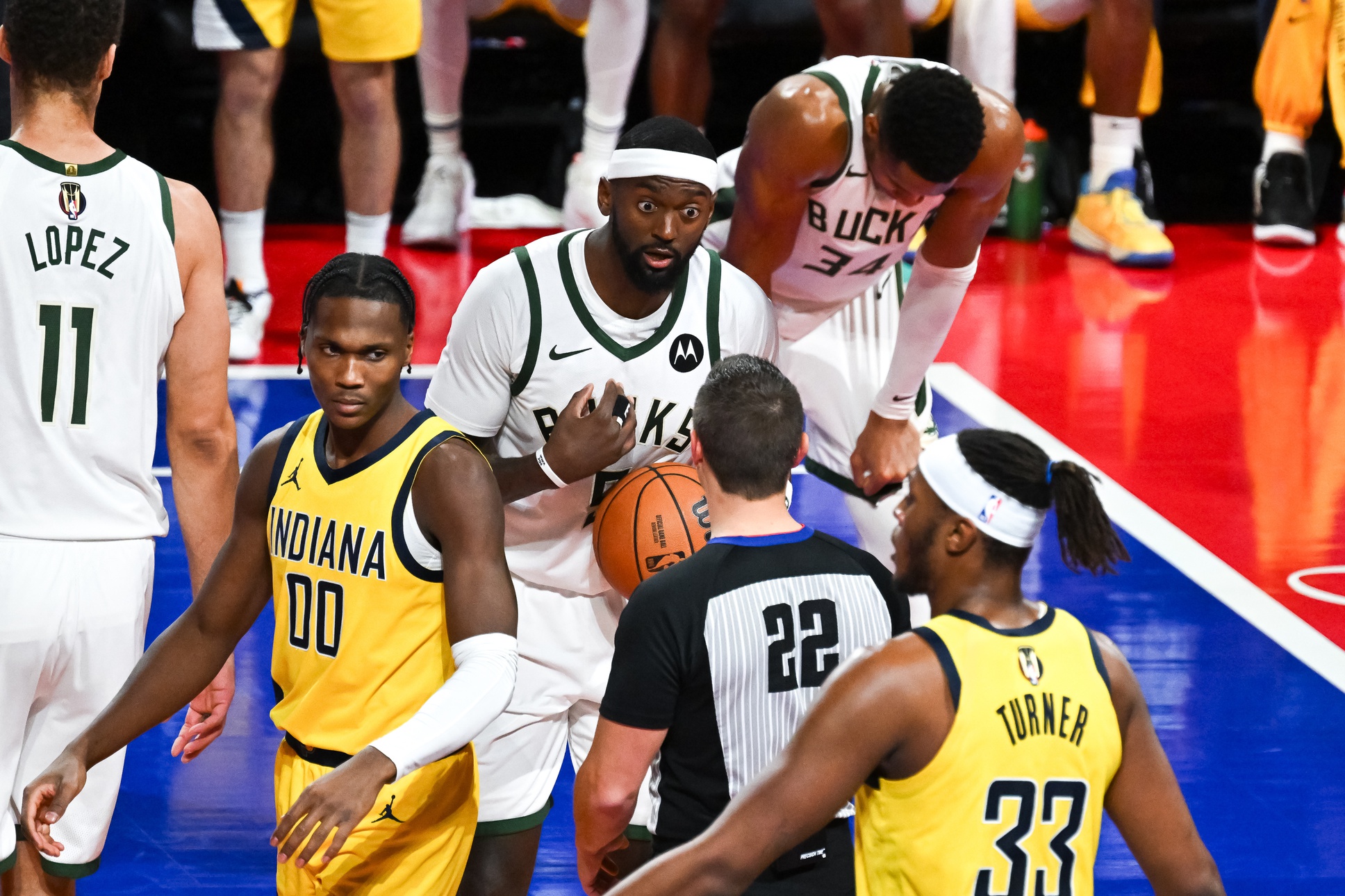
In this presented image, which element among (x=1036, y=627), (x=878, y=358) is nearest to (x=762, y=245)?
(x=878, y=358)

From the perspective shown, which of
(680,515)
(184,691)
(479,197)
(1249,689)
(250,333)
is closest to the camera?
(184,691)

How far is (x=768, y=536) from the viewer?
9.16ft

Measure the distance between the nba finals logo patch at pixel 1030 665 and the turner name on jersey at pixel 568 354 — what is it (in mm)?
1534

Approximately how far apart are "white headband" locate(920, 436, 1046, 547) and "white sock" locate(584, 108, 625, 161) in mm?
7298

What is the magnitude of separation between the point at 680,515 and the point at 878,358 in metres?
1.84

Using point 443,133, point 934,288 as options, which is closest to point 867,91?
point 934,288

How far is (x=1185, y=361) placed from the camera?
823 cm

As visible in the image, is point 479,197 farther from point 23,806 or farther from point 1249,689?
point 23,806

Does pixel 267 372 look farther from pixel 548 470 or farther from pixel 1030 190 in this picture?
pixel 1030 190

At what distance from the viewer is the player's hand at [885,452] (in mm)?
4789

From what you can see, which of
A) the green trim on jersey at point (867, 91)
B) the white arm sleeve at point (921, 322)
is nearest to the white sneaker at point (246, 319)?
the white arm sleeve at point (921, 322)

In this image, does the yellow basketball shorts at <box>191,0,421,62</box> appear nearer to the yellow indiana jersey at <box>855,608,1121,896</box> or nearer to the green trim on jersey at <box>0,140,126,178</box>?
the green trim on jersey at <box>0,140,126,178</box>

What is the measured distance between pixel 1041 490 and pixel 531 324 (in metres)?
1.52

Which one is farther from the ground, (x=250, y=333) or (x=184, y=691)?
(x=184, y=691)
